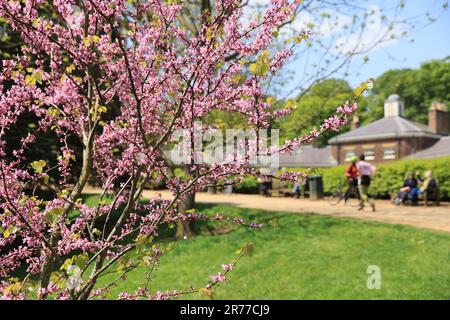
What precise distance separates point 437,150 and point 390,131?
4514mm

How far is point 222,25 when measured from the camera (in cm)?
304

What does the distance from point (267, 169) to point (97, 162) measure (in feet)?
5.86

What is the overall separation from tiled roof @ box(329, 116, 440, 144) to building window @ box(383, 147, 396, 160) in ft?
3.81

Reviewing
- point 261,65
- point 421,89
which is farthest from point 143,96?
point 421,89

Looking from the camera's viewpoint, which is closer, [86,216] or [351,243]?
[86,216]

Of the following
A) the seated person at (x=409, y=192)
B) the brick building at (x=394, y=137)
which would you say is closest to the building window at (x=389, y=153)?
the brick building at (x=394, y=137)

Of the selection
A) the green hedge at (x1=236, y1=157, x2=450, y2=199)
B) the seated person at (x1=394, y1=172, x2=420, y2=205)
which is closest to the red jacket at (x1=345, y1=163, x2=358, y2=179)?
the seated person at (x1=394, y1=172, x2=420, y2=205)

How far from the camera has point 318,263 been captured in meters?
10.3

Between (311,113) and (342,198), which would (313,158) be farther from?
(311,113)

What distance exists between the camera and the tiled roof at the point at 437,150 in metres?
39.0

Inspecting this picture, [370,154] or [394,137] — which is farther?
[370,154]
